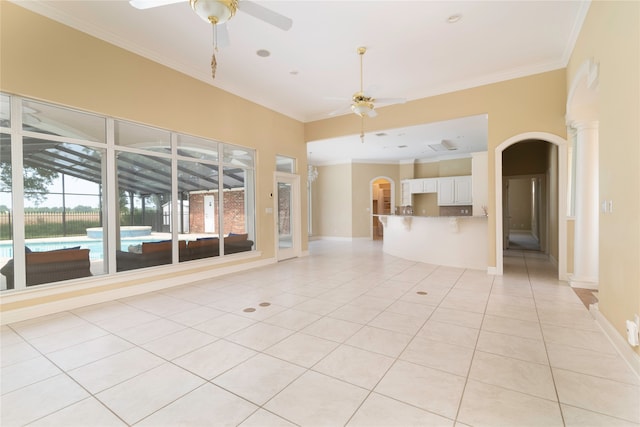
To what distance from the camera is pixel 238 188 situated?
6164mm

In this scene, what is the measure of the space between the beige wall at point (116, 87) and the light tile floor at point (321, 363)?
273 cm

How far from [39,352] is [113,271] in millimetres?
1685

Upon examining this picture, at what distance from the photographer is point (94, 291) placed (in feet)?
12.9

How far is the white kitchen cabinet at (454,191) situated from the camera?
10141mm

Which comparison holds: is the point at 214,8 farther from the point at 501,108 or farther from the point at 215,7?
the point at 501,108

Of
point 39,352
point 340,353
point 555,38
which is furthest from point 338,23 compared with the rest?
point 39,352

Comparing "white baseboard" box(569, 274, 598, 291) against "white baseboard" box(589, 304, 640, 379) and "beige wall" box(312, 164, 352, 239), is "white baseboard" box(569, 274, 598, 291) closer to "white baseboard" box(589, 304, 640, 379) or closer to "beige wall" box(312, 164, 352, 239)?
"white baseboard" box(589, 304, 640, 379)

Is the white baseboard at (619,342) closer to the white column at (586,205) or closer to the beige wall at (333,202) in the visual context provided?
the white column at (586,205)

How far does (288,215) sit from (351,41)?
14.2ft

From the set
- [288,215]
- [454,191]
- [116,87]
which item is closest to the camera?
[116,87]

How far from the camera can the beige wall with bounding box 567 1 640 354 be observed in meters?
2.19

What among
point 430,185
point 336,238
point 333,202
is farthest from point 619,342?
point 333,202

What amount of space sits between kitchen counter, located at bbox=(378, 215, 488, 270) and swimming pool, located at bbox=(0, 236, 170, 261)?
5.57 m

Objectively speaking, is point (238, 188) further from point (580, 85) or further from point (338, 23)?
point (580, 85)
